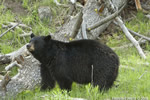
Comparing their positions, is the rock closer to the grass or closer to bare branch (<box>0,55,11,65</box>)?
the grass

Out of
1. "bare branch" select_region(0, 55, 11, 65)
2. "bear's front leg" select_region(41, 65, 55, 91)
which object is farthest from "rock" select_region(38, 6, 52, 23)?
"bear's front leg" select_region(41, 65, 55, 91)

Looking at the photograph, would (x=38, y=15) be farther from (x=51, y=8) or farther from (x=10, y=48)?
(x=10, y=48)

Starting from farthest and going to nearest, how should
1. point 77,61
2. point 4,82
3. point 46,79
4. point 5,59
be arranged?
point 5,59 < point 46,79 < point 77,61 < point 4,82

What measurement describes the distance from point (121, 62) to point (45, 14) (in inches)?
154

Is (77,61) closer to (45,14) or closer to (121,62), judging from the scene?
(121,62)

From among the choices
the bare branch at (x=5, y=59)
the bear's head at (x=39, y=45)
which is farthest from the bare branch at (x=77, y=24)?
the bare branch at (x=5, y=59)

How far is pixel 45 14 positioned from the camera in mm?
8602

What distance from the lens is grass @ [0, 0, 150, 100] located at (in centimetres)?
377

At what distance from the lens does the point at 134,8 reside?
852 cm

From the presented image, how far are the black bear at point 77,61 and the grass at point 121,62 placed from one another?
210 mm

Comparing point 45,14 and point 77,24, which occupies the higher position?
point 45,14

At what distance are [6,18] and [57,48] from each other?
4317 millimetres

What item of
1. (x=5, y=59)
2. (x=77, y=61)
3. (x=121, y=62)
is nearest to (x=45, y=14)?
(x=5, y=59)

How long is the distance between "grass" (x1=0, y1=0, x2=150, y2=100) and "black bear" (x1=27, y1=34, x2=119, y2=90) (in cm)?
21
